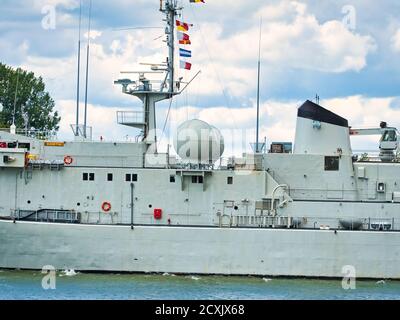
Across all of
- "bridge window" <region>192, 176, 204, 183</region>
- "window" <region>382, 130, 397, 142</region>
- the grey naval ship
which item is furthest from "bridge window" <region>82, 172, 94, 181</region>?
"window" <region>382, 130, 397, 142</region>

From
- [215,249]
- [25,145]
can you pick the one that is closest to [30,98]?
[25,145]

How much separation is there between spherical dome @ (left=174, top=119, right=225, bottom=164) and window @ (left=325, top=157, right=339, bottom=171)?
359 centimetres

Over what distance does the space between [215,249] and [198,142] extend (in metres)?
3.51

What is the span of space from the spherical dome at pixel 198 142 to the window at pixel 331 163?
3.59m

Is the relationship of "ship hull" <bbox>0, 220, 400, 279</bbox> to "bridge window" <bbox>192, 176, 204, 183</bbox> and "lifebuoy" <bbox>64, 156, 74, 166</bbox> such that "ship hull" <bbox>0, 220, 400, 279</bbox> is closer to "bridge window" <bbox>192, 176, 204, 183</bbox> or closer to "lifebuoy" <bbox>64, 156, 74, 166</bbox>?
"bridge window" <bbox>192, 176, 204, 183</bbox>

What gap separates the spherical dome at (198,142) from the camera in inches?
992

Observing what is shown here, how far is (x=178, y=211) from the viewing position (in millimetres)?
25234

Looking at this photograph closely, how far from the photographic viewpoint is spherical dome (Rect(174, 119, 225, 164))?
2519cm

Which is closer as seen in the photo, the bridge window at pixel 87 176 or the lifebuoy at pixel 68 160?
the bridge window at pixel 87 176

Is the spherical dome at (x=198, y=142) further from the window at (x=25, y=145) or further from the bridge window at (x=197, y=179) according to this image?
the window at (x=25, y=145)

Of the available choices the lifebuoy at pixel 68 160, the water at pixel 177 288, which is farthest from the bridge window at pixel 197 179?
the lifebuoy at pixel 68 160
